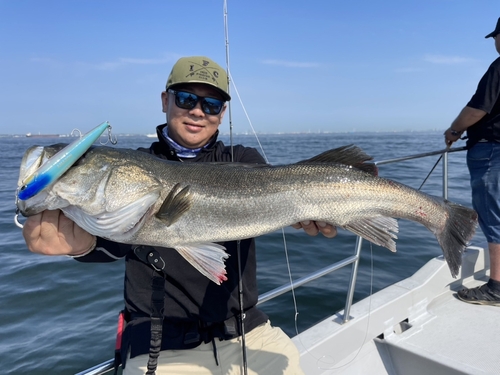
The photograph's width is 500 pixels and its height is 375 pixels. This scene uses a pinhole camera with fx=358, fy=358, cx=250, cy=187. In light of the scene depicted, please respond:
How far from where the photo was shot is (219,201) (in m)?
2.53

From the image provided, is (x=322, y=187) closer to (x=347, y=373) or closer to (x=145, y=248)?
(x=145, y=248)

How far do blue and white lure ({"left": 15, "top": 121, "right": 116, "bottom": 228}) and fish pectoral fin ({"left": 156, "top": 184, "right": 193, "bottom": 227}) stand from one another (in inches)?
23.7

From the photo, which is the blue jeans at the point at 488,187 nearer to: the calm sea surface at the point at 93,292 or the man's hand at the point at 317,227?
the calm sea surface at the point at 93,292

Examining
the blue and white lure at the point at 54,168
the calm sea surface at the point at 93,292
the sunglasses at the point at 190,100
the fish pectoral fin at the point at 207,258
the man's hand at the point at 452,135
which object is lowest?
the calm sea surface at the point at 93,292

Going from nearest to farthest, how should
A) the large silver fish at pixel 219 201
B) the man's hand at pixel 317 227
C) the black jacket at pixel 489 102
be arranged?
the large silver fish at pixel 219 201, the man's hand at pixel 317 227, the black jacket at pixel 489 102

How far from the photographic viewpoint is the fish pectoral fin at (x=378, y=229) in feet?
8.93

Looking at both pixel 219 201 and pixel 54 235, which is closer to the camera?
pixel 54 235

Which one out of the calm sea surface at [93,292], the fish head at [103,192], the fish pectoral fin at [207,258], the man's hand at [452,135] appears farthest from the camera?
the calm sea surface at [93,292]

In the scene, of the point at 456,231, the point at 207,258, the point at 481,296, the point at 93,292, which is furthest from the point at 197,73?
the point at 93,292

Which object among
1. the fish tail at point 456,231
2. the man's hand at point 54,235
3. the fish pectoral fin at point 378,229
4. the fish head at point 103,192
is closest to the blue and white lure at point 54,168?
the fish head at point 103,192

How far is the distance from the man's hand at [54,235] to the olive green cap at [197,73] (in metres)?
1.45

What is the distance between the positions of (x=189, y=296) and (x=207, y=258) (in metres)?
0.47

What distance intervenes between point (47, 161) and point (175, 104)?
1322 mm

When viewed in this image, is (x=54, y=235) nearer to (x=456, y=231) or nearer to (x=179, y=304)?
(x=179, y=304)
